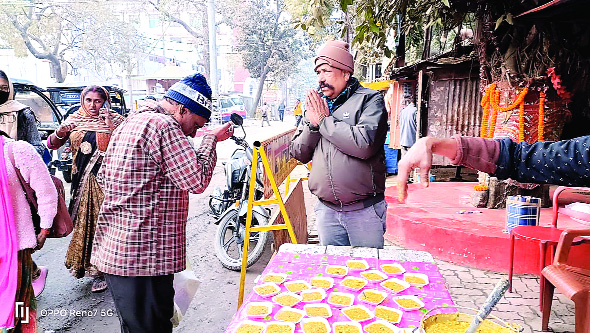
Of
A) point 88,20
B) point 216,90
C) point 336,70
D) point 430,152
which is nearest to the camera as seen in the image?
point 430,152

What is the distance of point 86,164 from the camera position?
153 inches

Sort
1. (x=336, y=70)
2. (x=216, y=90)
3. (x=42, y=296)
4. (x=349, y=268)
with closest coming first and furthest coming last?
(x=349, y=268)
(x=336, y=70)
(x=42, y=296)
(x=216, y=90)

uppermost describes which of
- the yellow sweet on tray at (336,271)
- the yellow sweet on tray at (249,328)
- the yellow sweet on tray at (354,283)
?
the yellow sweet on tray at (336,271)

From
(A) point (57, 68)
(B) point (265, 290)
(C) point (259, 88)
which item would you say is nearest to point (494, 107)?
(B) point (265, 290)

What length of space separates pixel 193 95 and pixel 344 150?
0.97 m

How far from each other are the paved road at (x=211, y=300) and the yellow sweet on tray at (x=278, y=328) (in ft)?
6.76

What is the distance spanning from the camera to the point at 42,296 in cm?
385

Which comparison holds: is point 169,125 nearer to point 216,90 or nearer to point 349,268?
point 349,268

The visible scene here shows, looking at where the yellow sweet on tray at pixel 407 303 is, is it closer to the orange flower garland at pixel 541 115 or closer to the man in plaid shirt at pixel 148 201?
the man in plaid shirt at pixel 148 201

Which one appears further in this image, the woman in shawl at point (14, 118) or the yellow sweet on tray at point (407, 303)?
the woman in shawl at point (14, 118)

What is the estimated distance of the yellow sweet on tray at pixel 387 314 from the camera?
4.98 feet

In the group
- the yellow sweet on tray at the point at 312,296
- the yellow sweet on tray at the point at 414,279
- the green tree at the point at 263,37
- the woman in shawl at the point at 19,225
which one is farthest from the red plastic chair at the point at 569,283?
the green tree at the point at 263,37

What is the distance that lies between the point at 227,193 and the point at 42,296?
7.26 feet

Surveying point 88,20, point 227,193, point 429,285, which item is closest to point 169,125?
point 429,285
